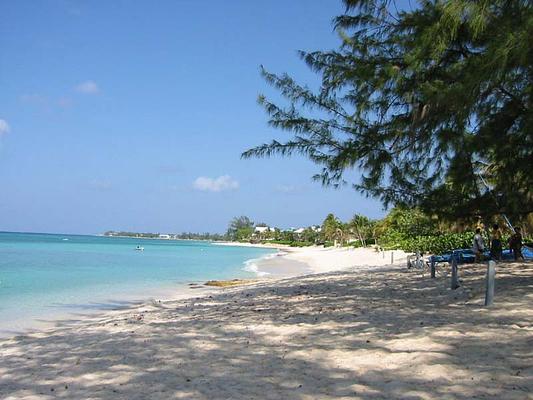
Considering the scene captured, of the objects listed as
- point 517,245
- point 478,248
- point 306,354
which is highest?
point 517,245

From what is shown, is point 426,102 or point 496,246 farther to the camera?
point 496,246

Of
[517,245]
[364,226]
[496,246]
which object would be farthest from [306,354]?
[364,226]

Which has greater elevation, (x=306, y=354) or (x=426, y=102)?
(x=426, y=102)

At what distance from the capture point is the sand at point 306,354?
4.83 metres

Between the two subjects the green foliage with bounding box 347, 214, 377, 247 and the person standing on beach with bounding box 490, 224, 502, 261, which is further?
the green foliage with bounding box 347, 214, 377, 247

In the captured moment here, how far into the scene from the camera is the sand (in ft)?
15.8

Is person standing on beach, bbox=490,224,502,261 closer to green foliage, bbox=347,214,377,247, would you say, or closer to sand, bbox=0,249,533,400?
sand, bbox=0,249,533,400

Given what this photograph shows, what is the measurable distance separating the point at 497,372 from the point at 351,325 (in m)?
2.86

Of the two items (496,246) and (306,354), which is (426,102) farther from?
(496,246)

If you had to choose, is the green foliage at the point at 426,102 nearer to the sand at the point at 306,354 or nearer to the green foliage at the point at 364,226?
the sand at the point at 306,354

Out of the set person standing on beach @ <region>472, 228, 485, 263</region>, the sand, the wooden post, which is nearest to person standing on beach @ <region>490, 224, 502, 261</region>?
person standing on beach @ <region>472, 228, 485, 263</region>

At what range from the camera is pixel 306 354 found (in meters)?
6.12

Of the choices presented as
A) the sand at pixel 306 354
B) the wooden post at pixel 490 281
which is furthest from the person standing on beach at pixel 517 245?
the wooden post at pixel 490 281

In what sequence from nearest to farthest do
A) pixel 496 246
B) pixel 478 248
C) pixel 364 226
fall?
pixel 496 246
pixel 478 248
pixel 364 226
